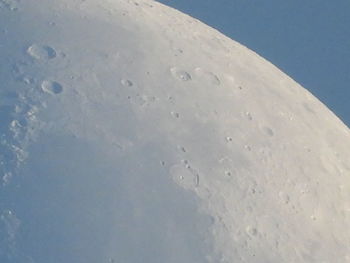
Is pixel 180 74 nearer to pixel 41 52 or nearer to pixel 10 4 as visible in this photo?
pixel 41 52

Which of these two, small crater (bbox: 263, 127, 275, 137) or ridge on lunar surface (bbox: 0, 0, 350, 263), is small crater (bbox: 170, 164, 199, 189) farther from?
small crater (bbox: 263, 127, 275, 137)

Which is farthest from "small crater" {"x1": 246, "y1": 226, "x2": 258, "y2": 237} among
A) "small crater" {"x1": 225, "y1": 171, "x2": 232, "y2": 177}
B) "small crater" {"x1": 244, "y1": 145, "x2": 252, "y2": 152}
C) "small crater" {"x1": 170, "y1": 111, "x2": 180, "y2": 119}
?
"small crater" {"x1": 170, "y1": 111, "x2": 180, "y2": 119}

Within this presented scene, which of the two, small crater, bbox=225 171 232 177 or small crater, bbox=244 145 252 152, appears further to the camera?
small crater, bbox=244 145 252 152

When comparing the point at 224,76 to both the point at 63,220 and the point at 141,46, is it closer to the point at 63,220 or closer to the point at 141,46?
the point at 141,46

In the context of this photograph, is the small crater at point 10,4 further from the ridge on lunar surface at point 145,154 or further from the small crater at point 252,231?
the small crater at point 252,231

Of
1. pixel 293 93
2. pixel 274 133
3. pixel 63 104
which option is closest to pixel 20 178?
pixel 63 104

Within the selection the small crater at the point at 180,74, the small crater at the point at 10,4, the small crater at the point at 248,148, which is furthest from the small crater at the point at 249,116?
the small crater at the point at 10,4

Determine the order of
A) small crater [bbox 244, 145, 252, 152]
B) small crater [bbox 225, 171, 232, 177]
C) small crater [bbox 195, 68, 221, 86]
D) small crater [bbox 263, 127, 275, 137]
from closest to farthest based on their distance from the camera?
small crater [bbox 225, 171, 232, 177]
small crater [bbox 244, 145, 252, 152]
small crater [bbox 263, 127, 275, 137]
small crater [bbox 195, 68, 221, 86]

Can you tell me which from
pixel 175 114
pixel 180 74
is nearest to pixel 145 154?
pixel 175 114
